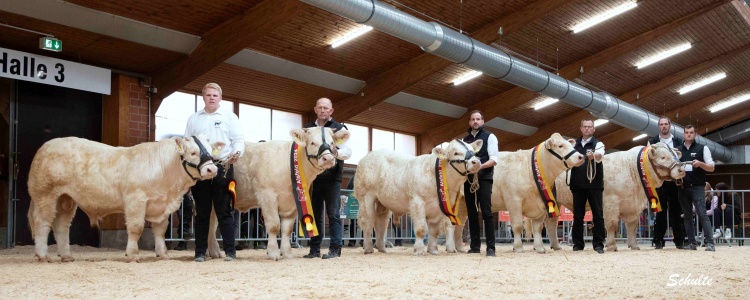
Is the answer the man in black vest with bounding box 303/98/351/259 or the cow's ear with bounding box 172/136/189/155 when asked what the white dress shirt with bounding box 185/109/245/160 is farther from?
the man in black vest with bounding box 303/98/351/259

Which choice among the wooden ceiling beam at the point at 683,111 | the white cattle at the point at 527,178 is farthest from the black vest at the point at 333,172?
the wooden ceiling beam at the point at 683,111

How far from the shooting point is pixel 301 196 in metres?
7.84

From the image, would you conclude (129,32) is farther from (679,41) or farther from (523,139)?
(523,139)

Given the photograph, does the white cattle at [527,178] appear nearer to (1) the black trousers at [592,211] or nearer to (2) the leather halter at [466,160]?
(1) the black trousers at [592,211]

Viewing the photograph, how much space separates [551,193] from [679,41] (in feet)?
41.1

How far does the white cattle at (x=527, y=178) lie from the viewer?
9.59 meters

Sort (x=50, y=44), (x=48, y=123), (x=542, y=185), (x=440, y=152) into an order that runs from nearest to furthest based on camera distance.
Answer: (x=440, y=152) < (x=542, y=185) < (x=50, y=44) < (x=48, y=123)

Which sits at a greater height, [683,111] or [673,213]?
[683,111]

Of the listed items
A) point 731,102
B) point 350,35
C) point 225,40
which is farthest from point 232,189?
point 731,102

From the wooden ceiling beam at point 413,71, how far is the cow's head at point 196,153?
32.9 ft

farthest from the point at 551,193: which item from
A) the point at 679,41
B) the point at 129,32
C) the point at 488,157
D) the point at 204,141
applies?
the point at 679,41

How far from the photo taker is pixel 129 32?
12.7 metres

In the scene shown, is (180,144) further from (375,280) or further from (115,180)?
(375,280)

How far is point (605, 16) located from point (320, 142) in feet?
37.8
